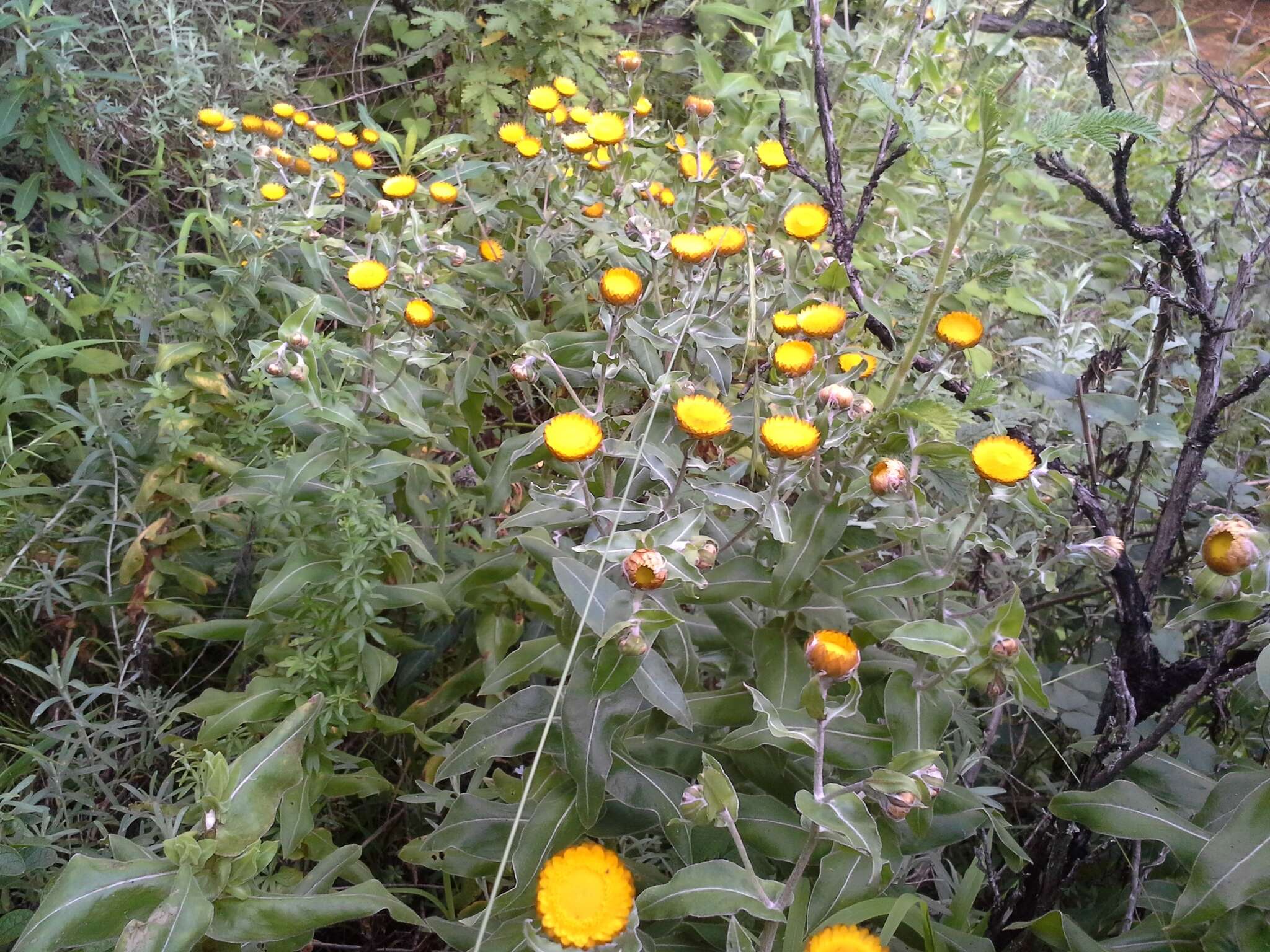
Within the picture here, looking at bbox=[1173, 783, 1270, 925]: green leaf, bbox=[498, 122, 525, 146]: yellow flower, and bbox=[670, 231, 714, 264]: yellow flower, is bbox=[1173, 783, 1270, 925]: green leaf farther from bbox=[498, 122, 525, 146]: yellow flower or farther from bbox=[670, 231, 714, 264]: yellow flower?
bbox=[498, 122, 525, 146]: yellow flower

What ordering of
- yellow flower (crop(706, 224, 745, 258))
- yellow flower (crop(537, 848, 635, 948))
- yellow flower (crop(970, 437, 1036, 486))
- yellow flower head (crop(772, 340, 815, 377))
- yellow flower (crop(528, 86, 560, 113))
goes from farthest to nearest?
yellow flower (crop(528, 86, 560, 113))
yellow flower (crop(706, 224, 745, 258))
yellow flower head (crop(772, 340, 815, 377))
yellow flower (crop(970, 437, 1036, 486))
yellow flower (crop(537, 848, 635, 948))

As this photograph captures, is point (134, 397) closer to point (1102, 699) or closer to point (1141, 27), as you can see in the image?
point (1102, 699)

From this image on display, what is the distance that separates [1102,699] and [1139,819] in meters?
0.44

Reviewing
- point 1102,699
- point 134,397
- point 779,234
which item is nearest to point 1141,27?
point 779,234

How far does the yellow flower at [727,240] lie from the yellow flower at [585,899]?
4.03 ft

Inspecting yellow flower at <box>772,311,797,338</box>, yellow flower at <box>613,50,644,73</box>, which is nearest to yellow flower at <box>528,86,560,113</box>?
yellow flower at <box>613,50,644,73</box>

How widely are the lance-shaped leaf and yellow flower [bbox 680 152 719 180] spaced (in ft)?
4.69

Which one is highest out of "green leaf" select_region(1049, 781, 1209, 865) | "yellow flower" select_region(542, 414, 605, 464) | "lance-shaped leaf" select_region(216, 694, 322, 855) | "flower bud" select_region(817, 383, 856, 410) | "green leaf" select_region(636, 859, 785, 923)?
"flower bud" select_region(817, 383, 856, 410)

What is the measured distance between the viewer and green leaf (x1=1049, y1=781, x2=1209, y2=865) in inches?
44.9

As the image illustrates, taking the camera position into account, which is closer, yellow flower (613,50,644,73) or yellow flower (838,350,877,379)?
yellow flower (838,350,877,379)

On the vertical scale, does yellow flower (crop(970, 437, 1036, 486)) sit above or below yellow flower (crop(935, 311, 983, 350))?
below

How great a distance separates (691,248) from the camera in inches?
66.5

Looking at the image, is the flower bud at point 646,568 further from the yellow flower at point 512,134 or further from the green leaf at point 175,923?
the yellow flower at point 512,134

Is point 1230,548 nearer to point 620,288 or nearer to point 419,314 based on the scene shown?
point 620,288
